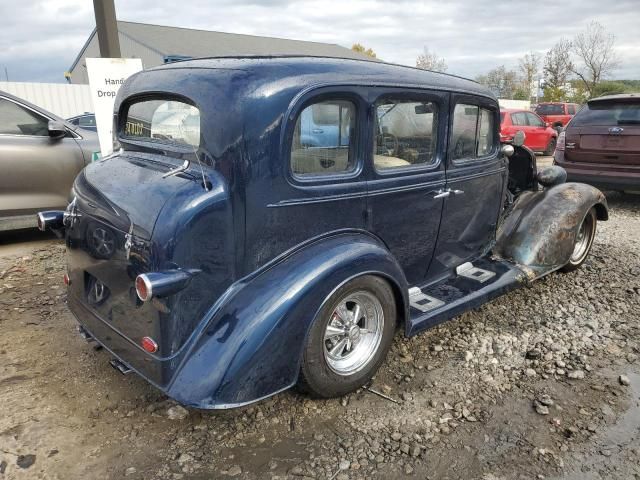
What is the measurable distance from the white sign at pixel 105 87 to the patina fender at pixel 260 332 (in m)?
3.63

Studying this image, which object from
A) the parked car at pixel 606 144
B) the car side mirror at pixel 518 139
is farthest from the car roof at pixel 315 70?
the parked car at pixel 606 144

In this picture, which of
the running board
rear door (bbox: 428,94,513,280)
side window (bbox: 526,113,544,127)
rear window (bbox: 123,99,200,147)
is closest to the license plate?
rear door (bbox: 428,94,513,280)

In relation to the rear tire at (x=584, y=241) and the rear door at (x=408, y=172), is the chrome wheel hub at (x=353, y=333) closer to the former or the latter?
the rear door at (x=408, y=172)

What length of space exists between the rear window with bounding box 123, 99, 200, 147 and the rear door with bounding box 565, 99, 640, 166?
655 cm

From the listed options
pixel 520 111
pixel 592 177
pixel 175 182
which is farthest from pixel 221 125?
pixel 520 111

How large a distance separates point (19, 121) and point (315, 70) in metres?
4.31

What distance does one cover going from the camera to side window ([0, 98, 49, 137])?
5.24 m

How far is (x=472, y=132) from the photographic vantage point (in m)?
3.61

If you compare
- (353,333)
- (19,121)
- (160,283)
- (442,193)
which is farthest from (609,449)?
(19,121)

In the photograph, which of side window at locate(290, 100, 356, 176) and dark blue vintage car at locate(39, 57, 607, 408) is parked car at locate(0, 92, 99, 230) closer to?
dark blue vintage car at locate(39, 57, 607, 408)

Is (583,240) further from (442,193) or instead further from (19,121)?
(19,121)

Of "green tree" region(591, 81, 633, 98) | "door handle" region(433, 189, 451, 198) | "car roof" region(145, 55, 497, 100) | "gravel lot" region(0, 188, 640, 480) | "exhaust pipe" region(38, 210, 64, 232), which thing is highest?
"green tree" region(591, 81, 633, 98)

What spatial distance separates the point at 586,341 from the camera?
346 cm

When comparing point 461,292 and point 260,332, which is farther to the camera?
point 461,292
